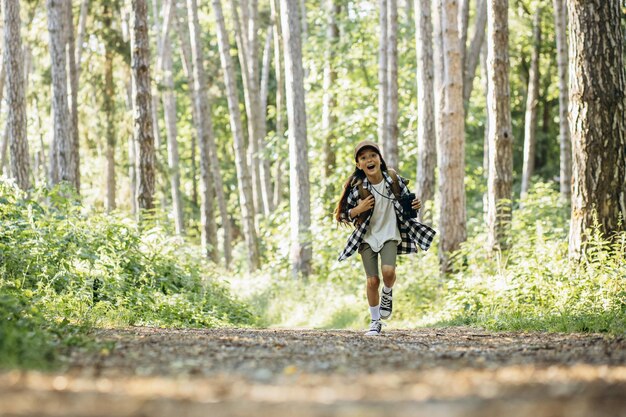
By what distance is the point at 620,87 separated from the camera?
1179 cm

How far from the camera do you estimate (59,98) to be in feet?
66.1

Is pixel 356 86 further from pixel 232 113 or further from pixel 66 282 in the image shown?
pixel 66 282

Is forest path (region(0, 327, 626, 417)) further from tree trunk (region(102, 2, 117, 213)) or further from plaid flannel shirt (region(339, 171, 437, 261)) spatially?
tree trunk (region(102, 2, 117, 213))

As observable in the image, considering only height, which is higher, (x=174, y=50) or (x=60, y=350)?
(x=174, y=50)

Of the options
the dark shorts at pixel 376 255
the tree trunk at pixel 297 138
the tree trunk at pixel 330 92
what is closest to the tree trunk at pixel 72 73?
the tree trunk at pixel 297 138

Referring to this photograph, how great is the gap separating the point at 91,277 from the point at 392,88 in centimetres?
1238

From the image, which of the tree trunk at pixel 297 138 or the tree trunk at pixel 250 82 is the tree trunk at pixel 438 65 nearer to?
the tree trunk at pixel 297 138

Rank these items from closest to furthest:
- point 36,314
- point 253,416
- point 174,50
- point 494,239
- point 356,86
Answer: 1. point 253,416
2. point 36,314
3. point 494,239
4. point 356,86
5. point 174,50

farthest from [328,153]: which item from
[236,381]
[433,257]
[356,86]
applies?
[236,381]

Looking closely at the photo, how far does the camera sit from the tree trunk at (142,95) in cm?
1806

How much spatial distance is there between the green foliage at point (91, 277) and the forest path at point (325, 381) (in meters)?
1.36

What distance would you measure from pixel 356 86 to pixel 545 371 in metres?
24.7

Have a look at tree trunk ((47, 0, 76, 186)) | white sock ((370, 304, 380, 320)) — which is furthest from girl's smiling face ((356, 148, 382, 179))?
tree trunk ((47, 0, 76, 186))

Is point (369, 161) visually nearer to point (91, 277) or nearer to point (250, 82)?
point (91, 277)
